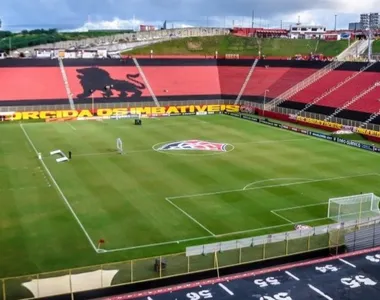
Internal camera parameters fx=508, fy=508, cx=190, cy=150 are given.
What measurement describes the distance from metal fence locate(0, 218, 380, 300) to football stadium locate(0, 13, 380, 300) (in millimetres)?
63

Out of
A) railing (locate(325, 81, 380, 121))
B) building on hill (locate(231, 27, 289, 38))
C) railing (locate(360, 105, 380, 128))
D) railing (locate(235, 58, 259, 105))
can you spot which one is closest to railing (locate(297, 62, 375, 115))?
railing (locate(325, 81, 380, 121))

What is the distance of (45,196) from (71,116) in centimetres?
4230

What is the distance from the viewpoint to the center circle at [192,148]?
2007 inches

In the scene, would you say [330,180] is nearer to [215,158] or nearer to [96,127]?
[215,158]

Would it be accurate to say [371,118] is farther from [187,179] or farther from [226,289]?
[226,289]

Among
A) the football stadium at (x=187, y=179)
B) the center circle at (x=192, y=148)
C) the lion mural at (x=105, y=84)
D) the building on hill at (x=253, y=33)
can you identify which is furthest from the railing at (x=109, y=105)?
the building on hill at (x=253, y=33)

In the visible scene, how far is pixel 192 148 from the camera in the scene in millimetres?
52906

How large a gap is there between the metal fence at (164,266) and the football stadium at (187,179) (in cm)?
6

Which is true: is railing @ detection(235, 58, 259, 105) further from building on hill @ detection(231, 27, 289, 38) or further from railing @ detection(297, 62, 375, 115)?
building on hill @ detection(231, 27, 289, 38)

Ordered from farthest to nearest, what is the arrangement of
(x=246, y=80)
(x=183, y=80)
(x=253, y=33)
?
1. (x=253, y=33)
2. (x=246, y=80)
3. (x=183, y=80)

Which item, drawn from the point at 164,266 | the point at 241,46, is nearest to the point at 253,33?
the point at 241,46

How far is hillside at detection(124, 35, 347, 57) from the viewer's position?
126m

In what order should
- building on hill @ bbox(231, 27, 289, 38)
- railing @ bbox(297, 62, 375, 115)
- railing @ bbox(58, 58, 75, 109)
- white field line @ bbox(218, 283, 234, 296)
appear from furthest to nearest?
1. building on hill @ bbox(231, 27, 289, 38)
2. railing @ bbox(58, 58, 75, 109)
3. railing @ bbox(297, 62, 375, 115)
4. white field line @ bbox(218, 283, 234, 296)

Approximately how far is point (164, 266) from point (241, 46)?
115 metres
